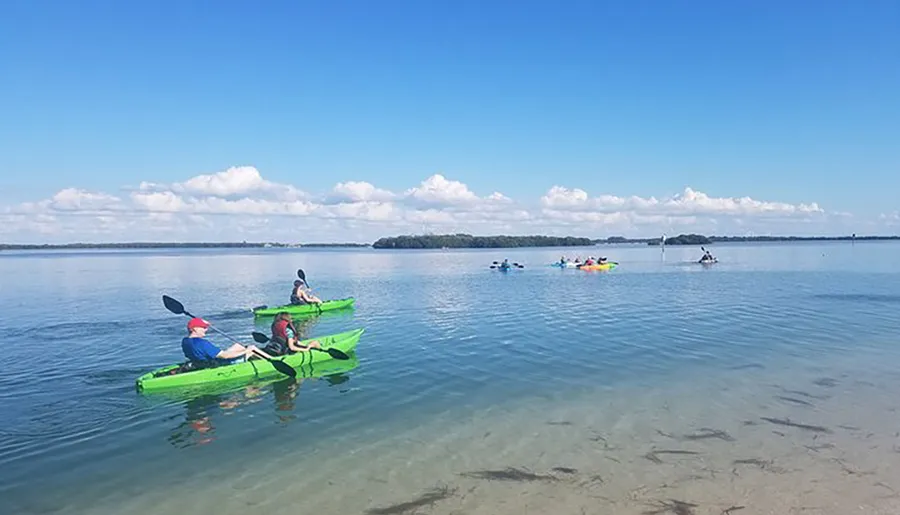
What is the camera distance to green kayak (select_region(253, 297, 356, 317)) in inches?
1105

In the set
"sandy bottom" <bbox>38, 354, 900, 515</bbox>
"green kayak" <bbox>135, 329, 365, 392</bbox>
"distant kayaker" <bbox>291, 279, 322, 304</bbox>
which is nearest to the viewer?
"sandy bottom" <bbox>38, 354, 900, 515</bbox>

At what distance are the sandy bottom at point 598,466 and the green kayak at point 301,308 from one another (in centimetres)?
1812

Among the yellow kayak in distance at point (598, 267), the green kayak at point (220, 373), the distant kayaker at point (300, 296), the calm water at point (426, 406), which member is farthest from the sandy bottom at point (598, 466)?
the yellow kayak in distance at point (598, 267)

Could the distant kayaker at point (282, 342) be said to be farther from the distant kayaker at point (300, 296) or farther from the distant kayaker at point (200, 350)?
the distant kayaker at point (300, 296)

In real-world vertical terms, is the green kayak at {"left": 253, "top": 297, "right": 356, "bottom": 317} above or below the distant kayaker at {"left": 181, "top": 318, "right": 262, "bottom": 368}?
below

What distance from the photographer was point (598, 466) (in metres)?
9.35

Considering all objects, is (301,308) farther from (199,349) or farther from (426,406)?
(426,406)

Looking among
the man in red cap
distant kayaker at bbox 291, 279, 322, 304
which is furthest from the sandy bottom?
distant kayaker at bbox 291, 279, 322, 304

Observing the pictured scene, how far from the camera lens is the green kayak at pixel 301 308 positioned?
92.1 feet

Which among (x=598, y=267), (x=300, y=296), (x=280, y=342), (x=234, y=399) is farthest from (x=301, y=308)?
(x=598, y=267)

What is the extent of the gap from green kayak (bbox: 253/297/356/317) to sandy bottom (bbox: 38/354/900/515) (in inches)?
713

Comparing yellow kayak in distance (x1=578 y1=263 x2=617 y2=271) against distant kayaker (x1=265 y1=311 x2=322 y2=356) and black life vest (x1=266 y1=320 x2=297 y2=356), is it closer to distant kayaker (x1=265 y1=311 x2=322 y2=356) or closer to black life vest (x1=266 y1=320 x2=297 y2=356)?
distant kayaker (x1=265 y1=311 x2=322 y2=356)

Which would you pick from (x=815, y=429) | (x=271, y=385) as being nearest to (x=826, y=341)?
(x=815, y=429)

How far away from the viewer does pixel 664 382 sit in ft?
47.4
